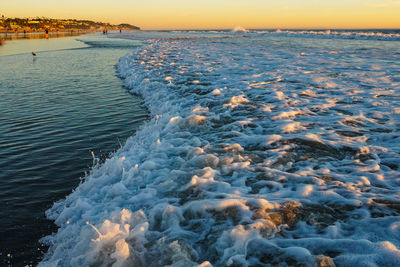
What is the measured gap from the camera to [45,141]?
7.61m

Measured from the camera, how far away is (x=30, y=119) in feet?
31.8

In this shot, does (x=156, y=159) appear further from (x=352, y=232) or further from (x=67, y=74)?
(x=67, y=74)

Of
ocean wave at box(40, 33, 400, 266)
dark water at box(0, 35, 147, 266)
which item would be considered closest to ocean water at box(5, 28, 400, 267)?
ocean wave at box(40, 33, 400, 266)

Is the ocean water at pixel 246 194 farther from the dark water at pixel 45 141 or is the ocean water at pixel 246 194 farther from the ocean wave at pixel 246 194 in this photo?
the dark water at pixel 45 141

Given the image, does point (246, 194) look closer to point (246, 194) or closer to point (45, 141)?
point (246, 194)

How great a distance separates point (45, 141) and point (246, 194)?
6.17 meters

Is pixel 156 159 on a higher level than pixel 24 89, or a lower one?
lower

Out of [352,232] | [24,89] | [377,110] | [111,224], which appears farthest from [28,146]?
[377,110]

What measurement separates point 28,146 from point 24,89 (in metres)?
9.18

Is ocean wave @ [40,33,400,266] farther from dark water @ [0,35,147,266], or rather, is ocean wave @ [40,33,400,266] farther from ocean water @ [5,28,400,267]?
dark water @ [0,35,147,266]

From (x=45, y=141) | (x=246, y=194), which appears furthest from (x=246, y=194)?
(x=45, y=141)

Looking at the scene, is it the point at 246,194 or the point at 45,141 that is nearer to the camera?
the point at 246,194

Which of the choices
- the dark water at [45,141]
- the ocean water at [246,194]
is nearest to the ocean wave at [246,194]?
the ocean water at [246,194]

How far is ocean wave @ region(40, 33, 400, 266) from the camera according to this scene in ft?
10.6
